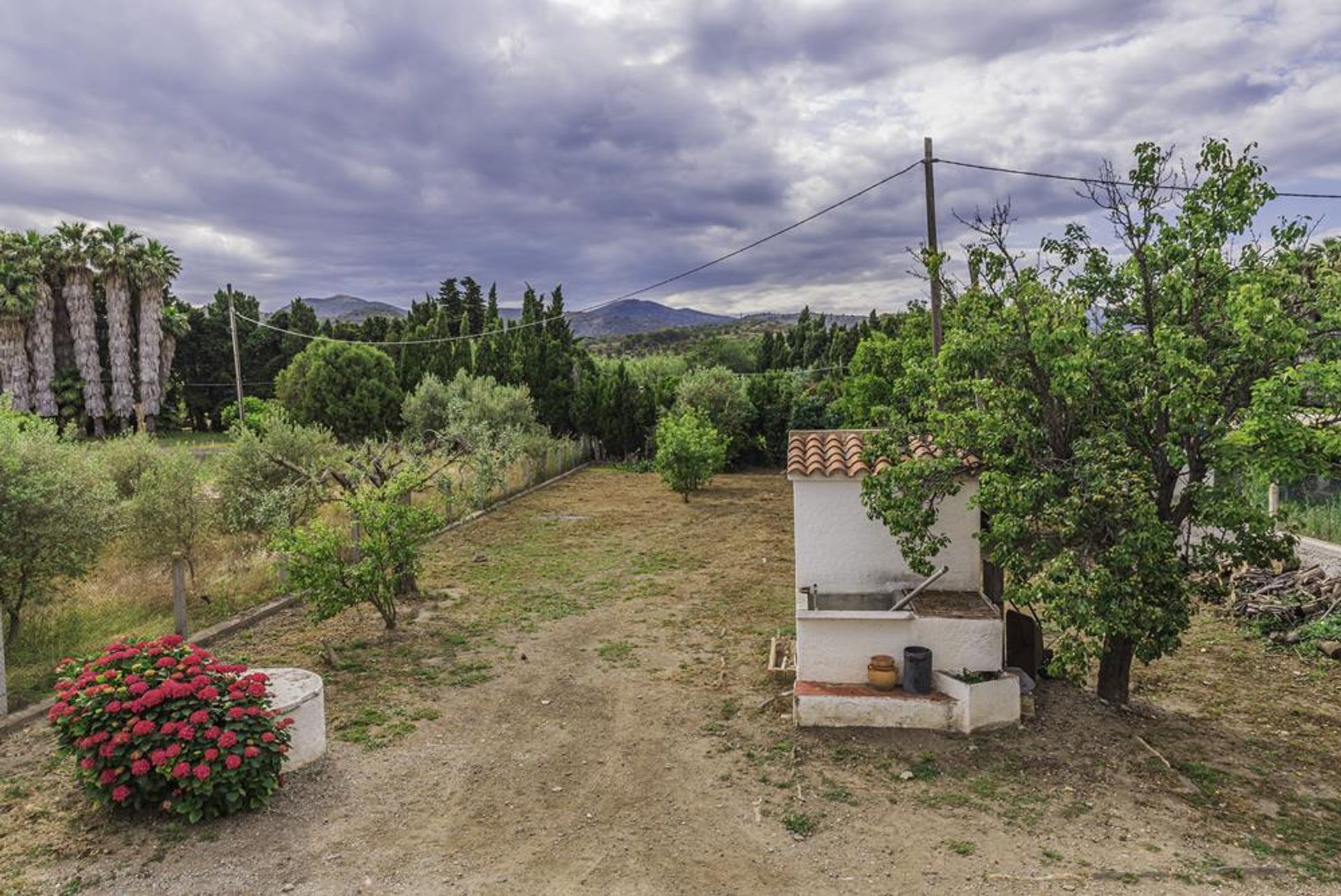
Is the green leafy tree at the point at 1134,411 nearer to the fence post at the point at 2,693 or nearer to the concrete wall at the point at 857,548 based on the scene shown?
the concrete wall at the point at 857,548

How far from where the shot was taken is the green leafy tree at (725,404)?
1148 inches

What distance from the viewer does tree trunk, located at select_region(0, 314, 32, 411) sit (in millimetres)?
33594

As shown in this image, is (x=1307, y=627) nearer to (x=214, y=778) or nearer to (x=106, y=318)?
(x=214, y=778)

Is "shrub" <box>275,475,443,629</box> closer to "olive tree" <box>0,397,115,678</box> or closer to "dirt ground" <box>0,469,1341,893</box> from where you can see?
"dirt ground" <box>0,469,1341,893</box>

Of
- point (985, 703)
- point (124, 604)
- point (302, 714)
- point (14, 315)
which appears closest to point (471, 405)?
point (124, 604)

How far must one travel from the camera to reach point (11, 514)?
27.1ft

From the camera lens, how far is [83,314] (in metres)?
36.8

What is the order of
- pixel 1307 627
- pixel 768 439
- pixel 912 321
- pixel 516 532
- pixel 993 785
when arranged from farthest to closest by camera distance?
pixel 768 439
pixel 912 321
pixel 516 532
pixel 1307 627
pixel 993 785

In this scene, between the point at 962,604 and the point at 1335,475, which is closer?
the point at 1335,475

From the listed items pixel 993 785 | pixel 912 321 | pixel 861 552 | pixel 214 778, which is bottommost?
pixel 993 785

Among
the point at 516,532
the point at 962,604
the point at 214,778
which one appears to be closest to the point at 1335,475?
the point at 962,604

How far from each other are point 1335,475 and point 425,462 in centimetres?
1120

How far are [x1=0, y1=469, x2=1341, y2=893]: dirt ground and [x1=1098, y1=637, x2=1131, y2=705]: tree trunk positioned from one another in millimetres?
215

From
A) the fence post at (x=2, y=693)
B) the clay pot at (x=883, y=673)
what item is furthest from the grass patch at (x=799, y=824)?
the fence post at (x=2, y=693)
